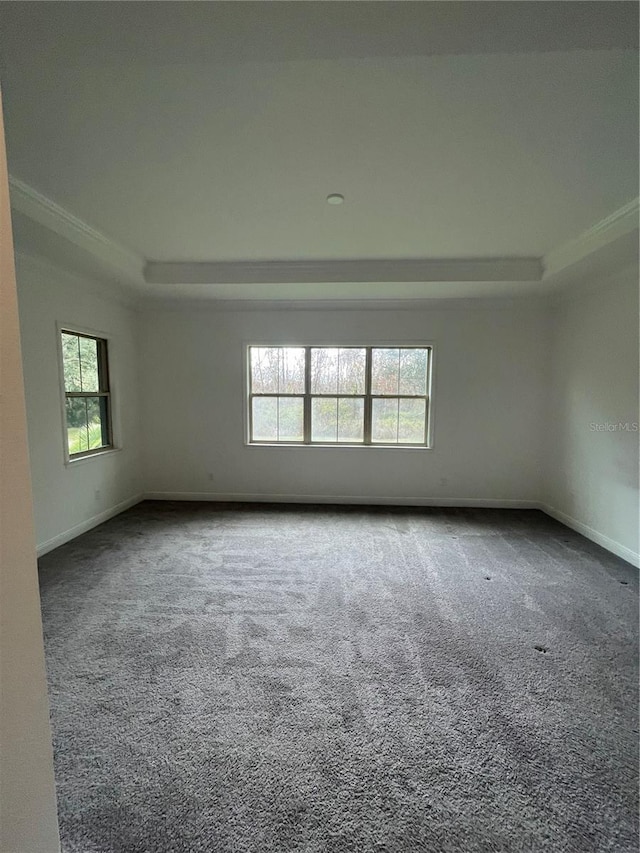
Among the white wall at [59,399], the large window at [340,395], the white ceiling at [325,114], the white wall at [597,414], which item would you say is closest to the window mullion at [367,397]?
the large window at [340,395]

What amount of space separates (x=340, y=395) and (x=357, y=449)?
746 mm

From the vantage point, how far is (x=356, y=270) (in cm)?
349

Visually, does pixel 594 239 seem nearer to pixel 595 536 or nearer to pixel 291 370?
pixel 595 536

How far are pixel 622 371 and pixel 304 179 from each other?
3.17 m

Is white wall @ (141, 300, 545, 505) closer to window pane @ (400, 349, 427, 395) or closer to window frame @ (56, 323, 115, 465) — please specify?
window pane @ (400, 349, 427, 395)

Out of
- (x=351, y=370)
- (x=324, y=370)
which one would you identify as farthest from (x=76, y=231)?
(x=351, y=370)

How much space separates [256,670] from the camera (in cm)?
176

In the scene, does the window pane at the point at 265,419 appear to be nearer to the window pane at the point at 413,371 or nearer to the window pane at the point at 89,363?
the window pane at the point at 413,371

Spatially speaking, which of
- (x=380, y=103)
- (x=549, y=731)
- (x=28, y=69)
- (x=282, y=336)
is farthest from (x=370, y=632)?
(x=282, y=336)

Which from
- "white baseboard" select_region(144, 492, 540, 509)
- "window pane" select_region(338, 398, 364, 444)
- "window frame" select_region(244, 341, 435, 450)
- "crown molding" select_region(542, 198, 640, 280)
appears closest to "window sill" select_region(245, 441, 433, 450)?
"window frame" select_region(244, 341, 435, 450)

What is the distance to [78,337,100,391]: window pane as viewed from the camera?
3.67 metres

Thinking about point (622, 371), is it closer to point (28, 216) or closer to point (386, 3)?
point (386, 3)

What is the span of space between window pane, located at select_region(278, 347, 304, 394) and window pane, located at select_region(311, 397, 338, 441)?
0.30 m

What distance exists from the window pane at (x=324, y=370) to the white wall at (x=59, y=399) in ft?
7.70
